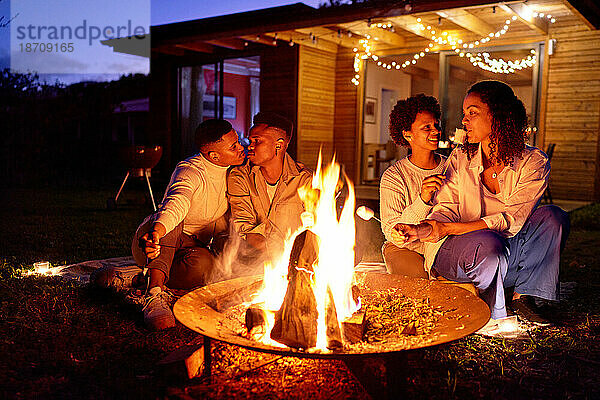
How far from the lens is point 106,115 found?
16.8 m

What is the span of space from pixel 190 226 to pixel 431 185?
1.52 metres

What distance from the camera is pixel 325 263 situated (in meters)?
2.27

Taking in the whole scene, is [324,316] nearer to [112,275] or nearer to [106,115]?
[112,275]

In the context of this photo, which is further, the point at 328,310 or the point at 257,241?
the point at 257,241

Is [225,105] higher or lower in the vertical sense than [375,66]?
lower

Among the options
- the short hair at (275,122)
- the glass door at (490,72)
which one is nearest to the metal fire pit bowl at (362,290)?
the short hair at (275,122)

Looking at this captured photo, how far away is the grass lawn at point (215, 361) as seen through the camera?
7.07ft

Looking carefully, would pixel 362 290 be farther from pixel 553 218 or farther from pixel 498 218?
pixel 553 218

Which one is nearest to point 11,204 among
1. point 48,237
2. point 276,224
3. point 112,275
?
point 48,237

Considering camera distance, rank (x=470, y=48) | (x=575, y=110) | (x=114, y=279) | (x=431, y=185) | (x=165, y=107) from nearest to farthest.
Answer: (x=431, y=185)
(x=114, y=279)
(x=575, y=110)
(x=470, y=48)
(x=165, y=107)

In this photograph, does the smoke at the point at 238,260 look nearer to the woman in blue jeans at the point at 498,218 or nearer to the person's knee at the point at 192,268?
the person's knee at the point at 192,268

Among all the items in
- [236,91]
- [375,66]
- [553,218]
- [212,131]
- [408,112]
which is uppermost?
[375,66]

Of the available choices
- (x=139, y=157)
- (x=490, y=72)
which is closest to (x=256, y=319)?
(x=139, y=157)

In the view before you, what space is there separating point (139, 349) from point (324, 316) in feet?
3.58
